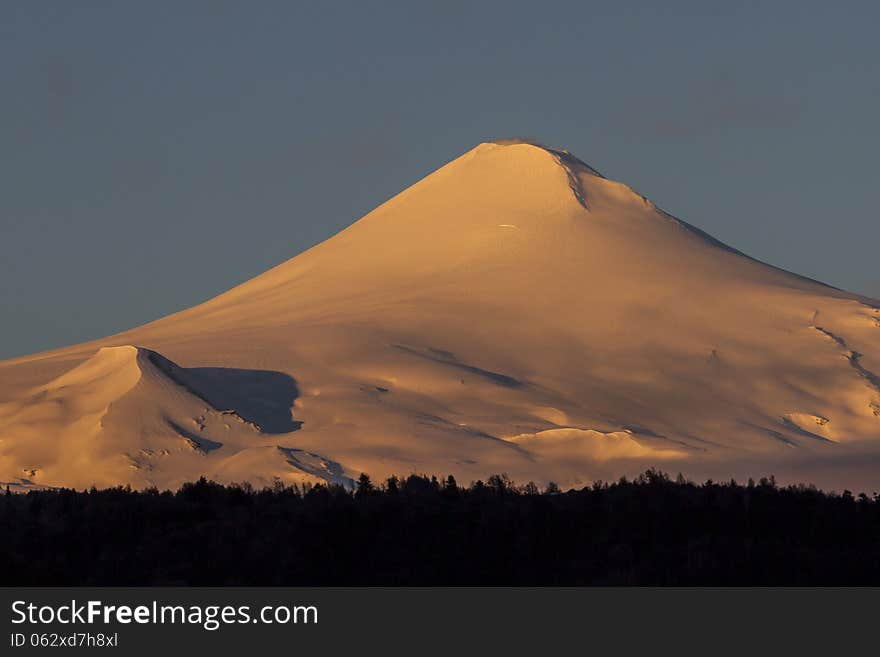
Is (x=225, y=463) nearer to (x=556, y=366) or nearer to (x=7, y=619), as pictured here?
(x=556, y=366)

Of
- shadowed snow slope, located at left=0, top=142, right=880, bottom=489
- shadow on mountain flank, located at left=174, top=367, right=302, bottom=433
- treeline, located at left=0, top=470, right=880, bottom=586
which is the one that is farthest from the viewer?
shadow on mountain flank, located at left=174, top=367, right=302, bottom=433

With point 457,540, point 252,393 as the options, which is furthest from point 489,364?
point 457,540

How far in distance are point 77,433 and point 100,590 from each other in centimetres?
4660

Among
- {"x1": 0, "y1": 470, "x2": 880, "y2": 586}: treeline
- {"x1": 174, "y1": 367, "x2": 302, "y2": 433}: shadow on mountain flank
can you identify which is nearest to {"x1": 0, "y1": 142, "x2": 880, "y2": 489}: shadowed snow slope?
{"x1": 174, "y1": 367, "x2": 302, "y2": 433}: shadow on mountain flank

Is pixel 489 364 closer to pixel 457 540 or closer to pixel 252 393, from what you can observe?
pixel 252 393

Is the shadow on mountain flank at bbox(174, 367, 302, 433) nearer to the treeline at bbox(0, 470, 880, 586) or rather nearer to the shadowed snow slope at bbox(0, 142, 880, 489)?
the shadowed snow slope at bbox(0, 142, 880, 489)

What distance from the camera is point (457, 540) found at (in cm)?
2531

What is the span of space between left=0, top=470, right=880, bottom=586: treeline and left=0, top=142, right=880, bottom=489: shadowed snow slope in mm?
32253

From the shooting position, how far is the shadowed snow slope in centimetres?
6488

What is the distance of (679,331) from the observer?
3364 inches

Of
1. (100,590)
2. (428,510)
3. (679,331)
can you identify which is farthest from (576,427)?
(100,590)

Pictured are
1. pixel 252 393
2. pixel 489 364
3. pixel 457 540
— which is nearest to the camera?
pixel 457 540

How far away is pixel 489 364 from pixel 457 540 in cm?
5480

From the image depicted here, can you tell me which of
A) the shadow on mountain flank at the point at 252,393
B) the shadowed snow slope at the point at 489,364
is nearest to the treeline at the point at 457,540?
the shadowed snow slope at the point at 489,364
